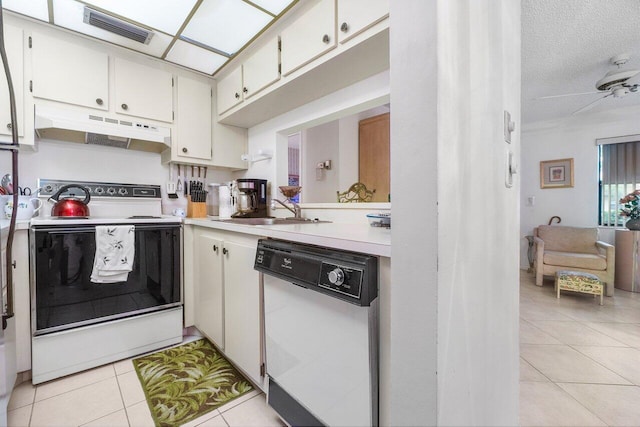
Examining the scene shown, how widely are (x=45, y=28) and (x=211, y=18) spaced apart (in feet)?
3.63

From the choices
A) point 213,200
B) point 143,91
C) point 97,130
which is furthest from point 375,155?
point 97,130

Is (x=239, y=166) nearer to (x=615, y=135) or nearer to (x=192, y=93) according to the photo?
(x=192, y=93)

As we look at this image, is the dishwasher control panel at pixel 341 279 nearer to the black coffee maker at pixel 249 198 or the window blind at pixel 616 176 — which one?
the black coffee maker at pixel 249 198

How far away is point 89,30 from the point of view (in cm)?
184

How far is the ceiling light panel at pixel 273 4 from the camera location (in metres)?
1.58

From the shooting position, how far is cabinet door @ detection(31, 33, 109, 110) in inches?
69.2

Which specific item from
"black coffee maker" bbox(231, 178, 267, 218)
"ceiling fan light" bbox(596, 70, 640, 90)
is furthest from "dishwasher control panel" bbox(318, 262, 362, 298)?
"ceiling fan light" bbox(596, 70, 640, 90)

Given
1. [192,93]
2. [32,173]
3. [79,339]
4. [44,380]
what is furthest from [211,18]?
[44,380]

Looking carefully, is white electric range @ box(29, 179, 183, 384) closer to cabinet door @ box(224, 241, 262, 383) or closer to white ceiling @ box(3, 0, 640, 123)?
cabinet door @ box(224, 241, 262, 383)

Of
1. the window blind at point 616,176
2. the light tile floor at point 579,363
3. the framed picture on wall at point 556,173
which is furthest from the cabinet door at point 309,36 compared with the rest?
the window blind at point 616,176

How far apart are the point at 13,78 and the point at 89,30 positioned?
1.79 feet

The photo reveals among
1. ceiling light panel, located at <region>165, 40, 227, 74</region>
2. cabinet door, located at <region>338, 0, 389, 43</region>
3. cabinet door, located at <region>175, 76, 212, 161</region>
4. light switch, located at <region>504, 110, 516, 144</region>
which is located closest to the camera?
light switch, located at <region>504, 110, 516, 144</region>

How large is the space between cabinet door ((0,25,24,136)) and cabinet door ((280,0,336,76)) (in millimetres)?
1622

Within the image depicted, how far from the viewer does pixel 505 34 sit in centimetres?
89
